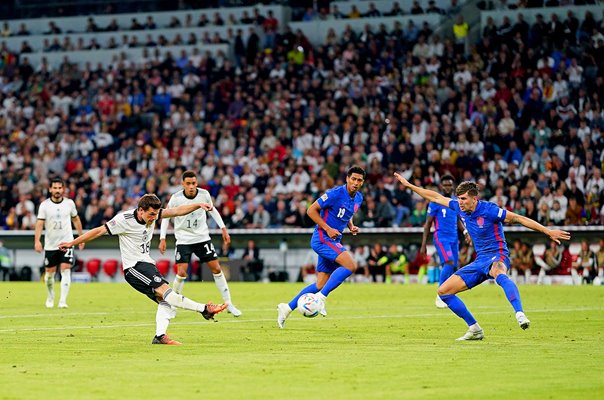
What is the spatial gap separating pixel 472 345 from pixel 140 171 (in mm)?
29577

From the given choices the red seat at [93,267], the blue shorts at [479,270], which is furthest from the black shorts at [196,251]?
the red seat at [93,267]

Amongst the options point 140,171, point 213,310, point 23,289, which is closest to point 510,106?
point 140,171

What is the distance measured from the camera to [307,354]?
13789mm

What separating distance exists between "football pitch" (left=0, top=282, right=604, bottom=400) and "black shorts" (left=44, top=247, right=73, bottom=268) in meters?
0.94

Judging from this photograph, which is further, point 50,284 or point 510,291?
point 50,284

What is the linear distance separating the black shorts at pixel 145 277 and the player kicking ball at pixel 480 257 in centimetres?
366

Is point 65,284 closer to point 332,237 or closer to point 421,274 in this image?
point 332,237

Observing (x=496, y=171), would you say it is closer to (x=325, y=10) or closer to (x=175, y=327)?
(x=325, y=10)

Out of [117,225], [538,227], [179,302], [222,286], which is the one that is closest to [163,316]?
[179,302]

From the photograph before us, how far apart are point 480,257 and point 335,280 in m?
2.68

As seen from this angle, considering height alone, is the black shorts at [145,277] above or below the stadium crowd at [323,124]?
below

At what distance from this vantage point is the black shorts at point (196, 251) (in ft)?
69.2

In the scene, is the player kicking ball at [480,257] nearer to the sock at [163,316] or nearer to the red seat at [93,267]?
the sock at [163,316]

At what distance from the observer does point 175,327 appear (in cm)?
1814
